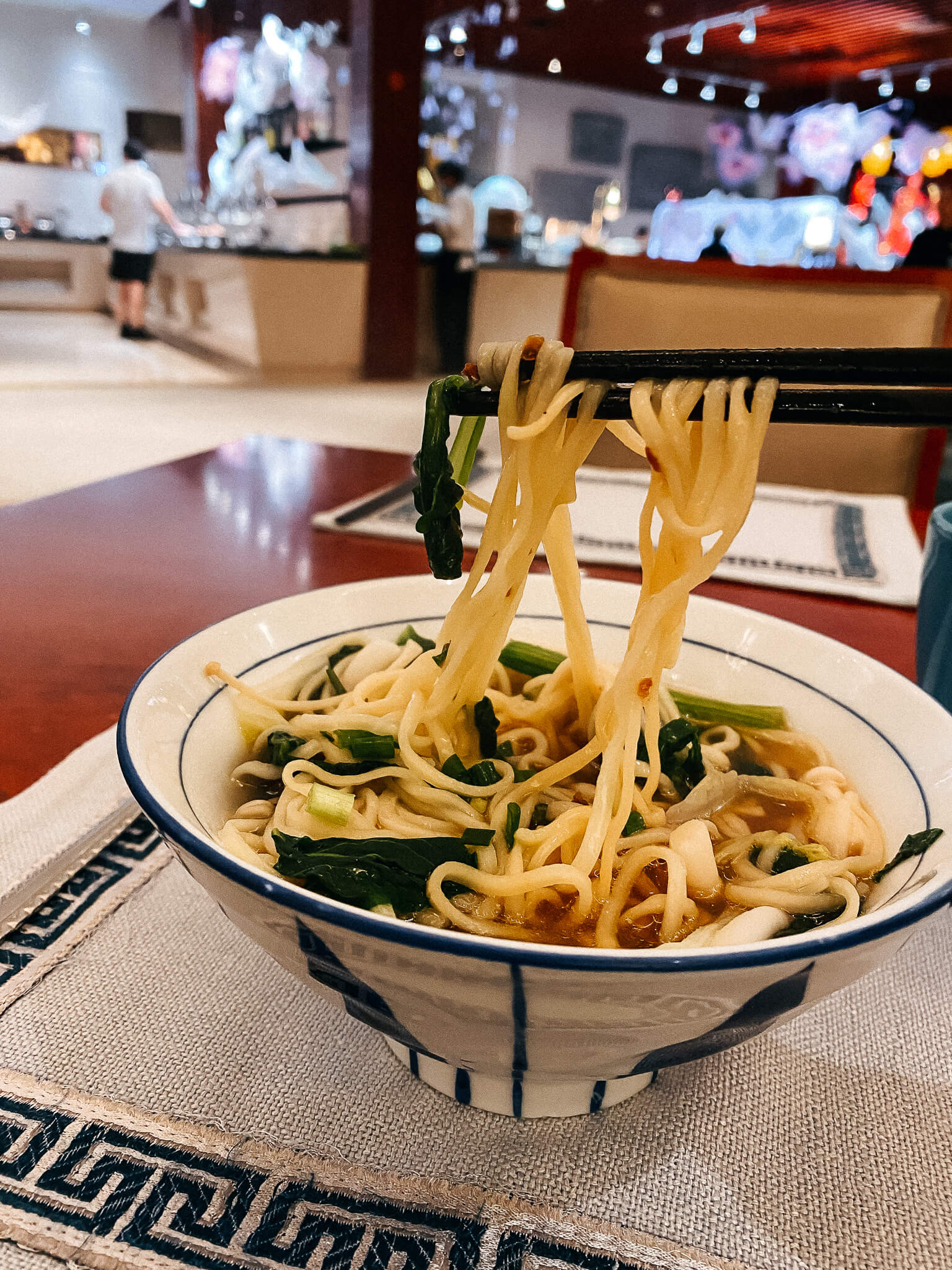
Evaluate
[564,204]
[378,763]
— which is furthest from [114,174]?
[378,763]

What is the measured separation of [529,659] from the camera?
1.02m

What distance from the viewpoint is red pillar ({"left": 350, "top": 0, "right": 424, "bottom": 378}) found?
8.28 m

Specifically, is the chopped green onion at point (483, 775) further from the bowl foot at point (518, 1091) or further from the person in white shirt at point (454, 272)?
the person in white shirt at point (454, 272)

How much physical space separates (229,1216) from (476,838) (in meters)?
0.31

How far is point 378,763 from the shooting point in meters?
0.83

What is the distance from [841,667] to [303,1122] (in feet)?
2.05

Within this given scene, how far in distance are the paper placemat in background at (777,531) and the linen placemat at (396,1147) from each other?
2.87 ft

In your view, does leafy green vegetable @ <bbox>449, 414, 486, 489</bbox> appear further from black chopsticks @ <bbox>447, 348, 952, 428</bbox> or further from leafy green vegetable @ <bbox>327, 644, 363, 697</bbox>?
leafy green vegetable @ <bbox>327, 644, 363, 697</bbox>

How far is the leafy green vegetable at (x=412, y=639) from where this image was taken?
1007 mm

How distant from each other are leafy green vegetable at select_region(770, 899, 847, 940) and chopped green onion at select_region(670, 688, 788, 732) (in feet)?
0.86

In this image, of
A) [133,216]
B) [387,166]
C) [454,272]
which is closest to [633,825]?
[387,166]

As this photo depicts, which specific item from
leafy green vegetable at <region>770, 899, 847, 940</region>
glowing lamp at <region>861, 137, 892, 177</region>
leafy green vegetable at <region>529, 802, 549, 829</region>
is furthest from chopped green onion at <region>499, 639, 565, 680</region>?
glowing lamp at <region>861, 137, 892, 177</region>

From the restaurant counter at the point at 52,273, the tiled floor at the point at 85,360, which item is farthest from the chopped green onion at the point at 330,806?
the restaurant counter at the point at 52,273

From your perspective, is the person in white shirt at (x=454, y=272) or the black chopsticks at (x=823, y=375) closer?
the black chopsticks at (x=823, y=375)
